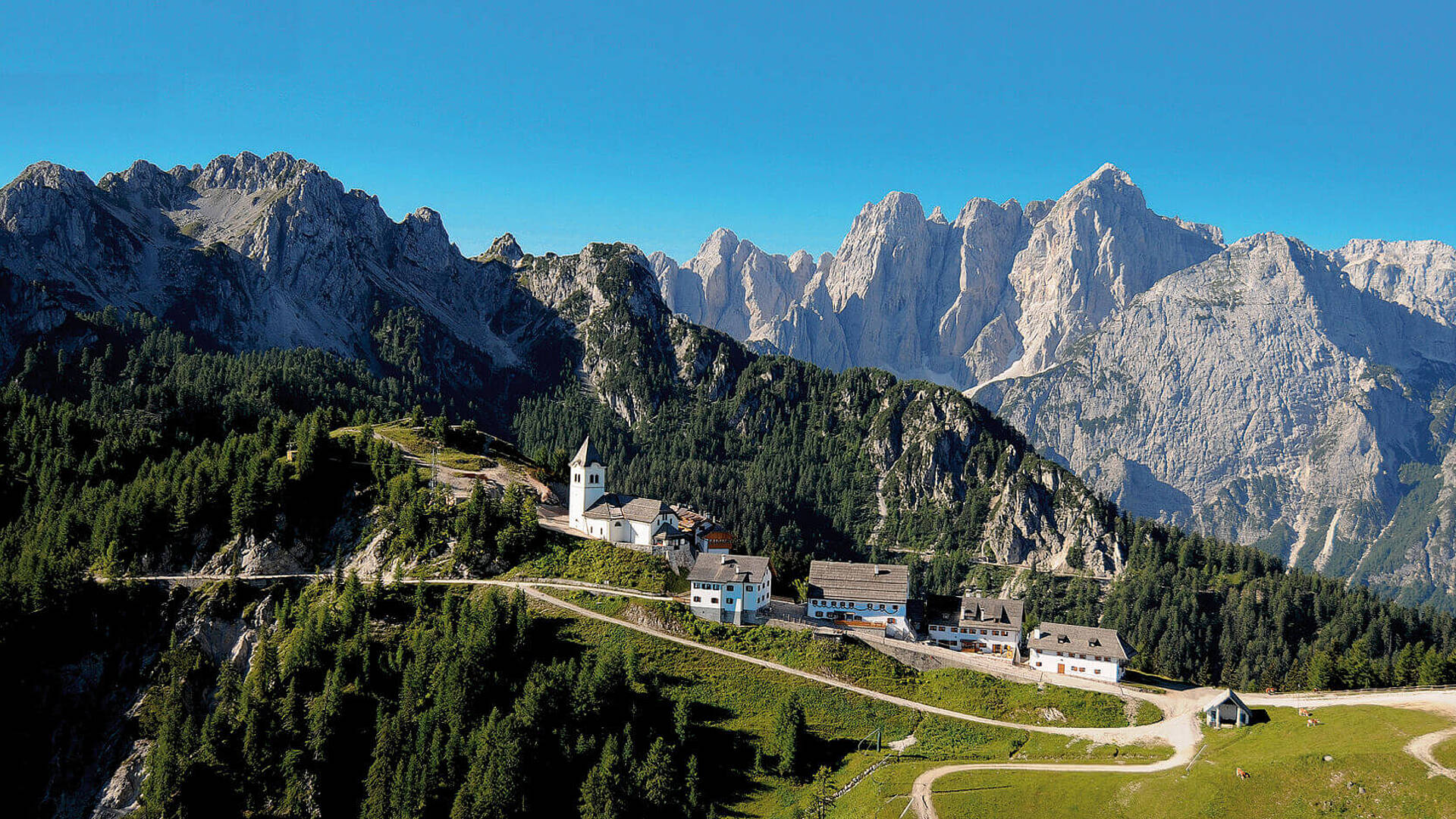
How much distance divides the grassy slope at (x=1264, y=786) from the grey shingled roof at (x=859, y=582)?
36.0m

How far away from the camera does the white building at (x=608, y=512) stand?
131875 millimetres

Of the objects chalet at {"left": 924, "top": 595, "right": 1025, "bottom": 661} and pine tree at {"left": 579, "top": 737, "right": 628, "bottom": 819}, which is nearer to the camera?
pine tree at {"left": 579, "top": 737, "right": 628, "bottom": 819}

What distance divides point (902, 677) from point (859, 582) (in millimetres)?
18286

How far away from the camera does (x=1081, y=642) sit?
364ft

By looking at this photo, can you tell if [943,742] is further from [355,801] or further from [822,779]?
[355,801]

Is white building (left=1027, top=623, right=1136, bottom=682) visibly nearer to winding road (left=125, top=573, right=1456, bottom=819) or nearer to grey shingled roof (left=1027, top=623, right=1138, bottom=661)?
grey shingled roof (left=1027, top=623, right=1138, bottom=661)

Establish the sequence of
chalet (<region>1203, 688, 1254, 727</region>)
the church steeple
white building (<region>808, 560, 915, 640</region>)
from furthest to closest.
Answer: the church steeple → white building (<region>808, 560, 915, 640</region>) → chalet (<region>1203, 688, 1254, 727</region>)

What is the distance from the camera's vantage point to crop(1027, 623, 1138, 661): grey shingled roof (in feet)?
354

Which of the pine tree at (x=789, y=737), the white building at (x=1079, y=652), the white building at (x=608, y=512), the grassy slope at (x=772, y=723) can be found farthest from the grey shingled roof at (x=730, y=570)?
the white building at (x=1079, y=652)

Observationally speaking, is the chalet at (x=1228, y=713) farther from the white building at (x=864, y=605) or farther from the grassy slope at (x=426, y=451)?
the grassy slope at (x=426, y=451)

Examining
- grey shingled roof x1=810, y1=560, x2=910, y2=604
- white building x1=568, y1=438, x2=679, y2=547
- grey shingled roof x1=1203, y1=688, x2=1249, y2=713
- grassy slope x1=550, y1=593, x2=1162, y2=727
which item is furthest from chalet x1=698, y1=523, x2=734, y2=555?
grey shingled roof x1=1203, y1=688, x2=1249, y2=713

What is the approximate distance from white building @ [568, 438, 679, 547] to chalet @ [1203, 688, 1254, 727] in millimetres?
67214

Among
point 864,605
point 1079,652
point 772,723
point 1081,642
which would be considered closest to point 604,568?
point 864,605

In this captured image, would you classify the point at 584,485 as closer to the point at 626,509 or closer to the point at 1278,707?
the point at 626,509
